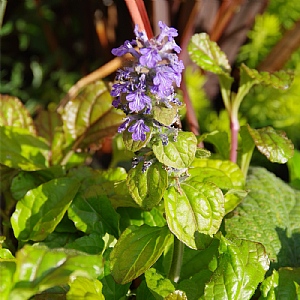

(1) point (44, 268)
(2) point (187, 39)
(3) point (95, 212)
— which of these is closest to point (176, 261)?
(3) point (95, 212)

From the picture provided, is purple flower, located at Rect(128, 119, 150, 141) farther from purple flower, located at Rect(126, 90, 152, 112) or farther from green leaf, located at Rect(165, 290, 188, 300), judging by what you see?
green leaf, located at Rect(165, 290, 188, 300)

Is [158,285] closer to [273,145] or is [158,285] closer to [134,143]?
[134,143]

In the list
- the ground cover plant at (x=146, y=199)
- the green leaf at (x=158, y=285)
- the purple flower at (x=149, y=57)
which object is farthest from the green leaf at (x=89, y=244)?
the purple flower at (x=149, y=57)

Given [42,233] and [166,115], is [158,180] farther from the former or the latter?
[42,233]

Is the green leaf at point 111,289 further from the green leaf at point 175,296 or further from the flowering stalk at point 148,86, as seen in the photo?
the flowering stalk at point 148,86

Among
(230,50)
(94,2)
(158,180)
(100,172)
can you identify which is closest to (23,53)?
(94,2)

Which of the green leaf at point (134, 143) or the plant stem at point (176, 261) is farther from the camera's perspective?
the plant stem at point (176, 261)
